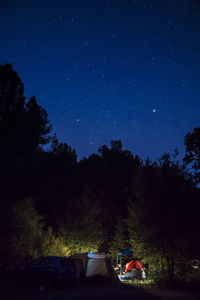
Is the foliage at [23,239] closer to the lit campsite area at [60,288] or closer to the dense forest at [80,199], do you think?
the dense forest at [80,199]

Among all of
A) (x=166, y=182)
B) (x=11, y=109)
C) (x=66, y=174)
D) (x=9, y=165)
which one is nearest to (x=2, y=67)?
(x=11, y=109)

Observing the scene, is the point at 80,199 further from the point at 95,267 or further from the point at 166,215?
the point at 166,215

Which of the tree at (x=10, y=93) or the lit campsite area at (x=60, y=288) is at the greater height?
the tree at (x=10, y=93)

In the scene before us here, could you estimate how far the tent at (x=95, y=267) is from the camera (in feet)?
61.6

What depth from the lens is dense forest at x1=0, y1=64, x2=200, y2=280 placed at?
16719 millimetres

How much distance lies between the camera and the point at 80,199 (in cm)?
2752

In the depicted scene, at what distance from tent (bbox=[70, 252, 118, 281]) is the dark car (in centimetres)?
392

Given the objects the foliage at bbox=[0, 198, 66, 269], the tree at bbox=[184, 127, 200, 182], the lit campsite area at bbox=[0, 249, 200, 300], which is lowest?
the lit campsite area at bbox=[0, 249, 200, 300]

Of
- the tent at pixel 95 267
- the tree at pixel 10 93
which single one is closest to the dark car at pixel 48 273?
the tent at pixel 95 267

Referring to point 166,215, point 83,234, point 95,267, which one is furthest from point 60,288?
point 83,234

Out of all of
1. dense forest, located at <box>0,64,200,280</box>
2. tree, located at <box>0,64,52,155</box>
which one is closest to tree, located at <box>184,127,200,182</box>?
dense forest, located at <box>0,64,200,280</box>

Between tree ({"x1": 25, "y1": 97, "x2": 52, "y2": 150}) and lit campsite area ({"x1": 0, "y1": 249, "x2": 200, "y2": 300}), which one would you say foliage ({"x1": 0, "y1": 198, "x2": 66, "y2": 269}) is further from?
tree ({"x1": 25, "y1": 97, "x2": 52, "y2": 150})

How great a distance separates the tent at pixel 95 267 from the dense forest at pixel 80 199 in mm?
1941

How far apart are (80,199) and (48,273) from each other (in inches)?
523
